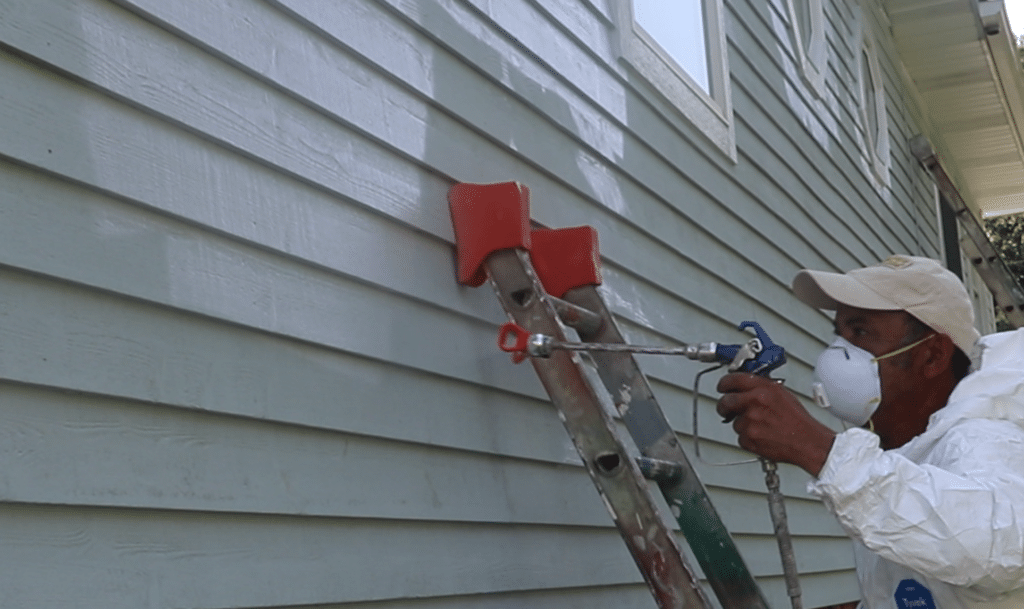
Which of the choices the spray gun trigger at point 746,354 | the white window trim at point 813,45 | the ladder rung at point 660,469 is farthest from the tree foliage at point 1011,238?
the spray gun trigger at point 746,354

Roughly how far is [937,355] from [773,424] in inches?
28.3

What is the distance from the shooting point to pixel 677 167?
14.5 ft

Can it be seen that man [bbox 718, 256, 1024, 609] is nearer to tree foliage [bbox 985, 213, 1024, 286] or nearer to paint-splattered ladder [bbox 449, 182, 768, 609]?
paint-splattered ladder [bbox 449, 182, 768, 609]

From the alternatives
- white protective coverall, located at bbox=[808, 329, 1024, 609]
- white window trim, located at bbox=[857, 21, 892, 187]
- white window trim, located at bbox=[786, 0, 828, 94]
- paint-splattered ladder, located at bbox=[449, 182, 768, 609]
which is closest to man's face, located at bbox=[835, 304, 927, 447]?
white protective coverall, located at bbox=[808, 329, 1024, 609]

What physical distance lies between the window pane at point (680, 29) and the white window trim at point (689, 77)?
44mm

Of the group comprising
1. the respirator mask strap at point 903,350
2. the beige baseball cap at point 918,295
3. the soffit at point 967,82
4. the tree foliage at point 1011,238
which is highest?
the tree foliage at point 1011,238

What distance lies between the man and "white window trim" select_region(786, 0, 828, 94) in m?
3.67

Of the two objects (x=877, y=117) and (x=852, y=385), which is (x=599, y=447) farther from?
(x=877, y=117)

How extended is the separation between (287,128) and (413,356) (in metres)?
0.57

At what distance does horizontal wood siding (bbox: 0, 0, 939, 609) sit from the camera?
1.69 meters

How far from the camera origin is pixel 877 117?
9219mm

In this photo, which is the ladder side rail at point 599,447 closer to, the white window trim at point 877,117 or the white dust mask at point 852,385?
the white dust mask at point 852,385

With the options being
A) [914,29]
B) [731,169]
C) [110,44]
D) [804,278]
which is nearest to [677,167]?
[731,169]

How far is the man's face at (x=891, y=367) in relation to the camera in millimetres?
2861
